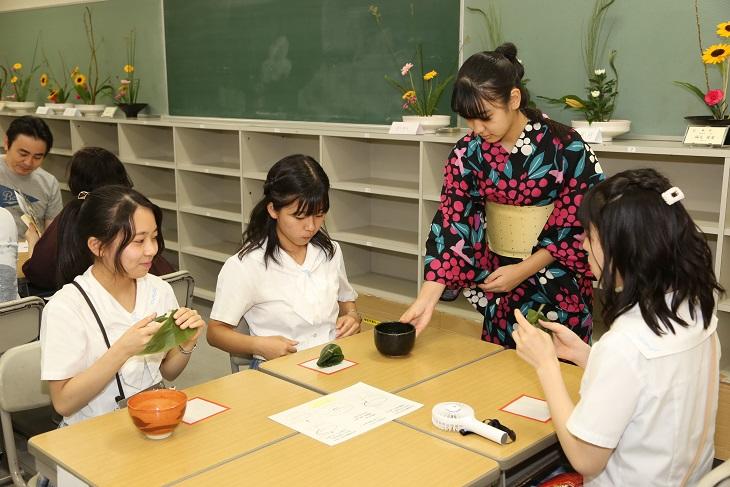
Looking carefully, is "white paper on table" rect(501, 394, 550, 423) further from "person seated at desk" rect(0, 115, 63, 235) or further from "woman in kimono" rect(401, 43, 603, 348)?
"person seated at desk" rect(0, 115, 63, 235)

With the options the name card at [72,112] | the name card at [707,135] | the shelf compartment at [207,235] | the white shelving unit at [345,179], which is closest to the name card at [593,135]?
the white shelving unit at [345,179]

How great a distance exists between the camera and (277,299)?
2.34 metres

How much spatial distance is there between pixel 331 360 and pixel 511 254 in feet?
2.58

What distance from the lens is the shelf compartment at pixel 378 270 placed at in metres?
4.29

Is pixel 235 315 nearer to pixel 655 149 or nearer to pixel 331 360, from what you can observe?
pixel 331 360

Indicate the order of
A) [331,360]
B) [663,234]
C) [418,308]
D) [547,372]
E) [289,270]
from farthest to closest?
[289,270] → [418,308] → [331,360] → [547,372] → [663,234]

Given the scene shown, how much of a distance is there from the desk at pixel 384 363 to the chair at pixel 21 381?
0.64 metres

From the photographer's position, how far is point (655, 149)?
9.46ft

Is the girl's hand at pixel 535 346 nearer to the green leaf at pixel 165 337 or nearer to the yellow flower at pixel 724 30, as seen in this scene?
the green leaf at pixel 165 337

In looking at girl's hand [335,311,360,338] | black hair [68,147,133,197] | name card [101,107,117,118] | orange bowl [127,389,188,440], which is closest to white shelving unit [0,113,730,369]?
name card [101,107,117,118]

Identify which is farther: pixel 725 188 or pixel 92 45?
pixel 92 45

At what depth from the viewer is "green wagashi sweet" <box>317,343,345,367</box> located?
1.91 meters

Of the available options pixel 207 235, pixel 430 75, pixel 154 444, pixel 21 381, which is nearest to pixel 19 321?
pixel 21 381

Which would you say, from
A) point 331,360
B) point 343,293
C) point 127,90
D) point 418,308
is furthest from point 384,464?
point 127,90
